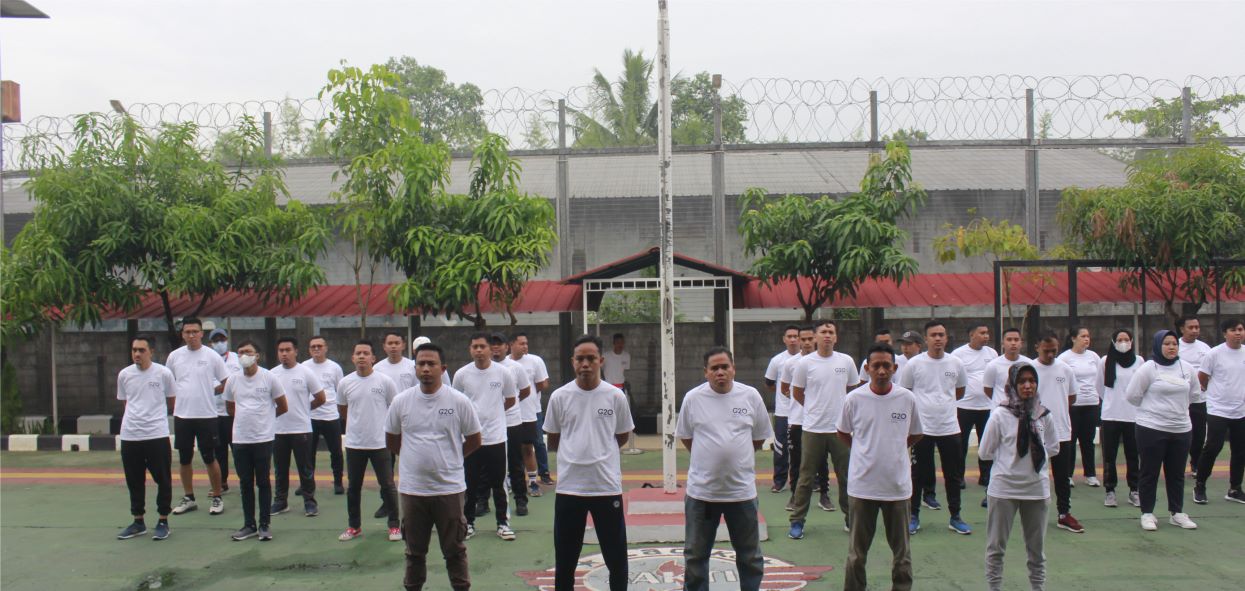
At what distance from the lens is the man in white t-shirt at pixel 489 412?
26.8 ft

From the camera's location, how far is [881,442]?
5.94 metres

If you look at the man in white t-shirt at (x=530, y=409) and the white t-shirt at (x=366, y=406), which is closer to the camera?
the white t-shirt at (x=366, y=406)

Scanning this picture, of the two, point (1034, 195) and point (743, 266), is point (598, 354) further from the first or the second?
point (1034, 195)

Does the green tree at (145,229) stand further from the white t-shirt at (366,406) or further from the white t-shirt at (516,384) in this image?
the white t-shirt at (366,406)

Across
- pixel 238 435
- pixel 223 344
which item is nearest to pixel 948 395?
pixel 238 435

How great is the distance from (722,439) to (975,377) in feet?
15.7

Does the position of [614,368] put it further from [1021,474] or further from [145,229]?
[1021,474]

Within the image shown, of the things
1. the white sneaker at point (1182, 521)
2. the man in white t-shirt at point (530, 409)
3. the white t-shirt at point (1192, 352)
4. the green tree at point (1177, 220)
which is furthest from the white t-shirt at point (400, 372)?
the green tree at point (1177, 220)

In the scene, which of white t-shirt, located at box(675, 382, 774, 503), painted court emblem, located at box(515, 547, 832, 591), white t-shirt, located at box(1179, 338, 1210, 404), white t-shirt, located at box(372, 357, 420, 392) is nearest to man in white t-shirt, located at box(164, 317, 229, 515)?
white t-shirt, located at box(372, 357, 420, 392)

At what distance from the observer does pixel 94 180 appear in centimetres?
1295

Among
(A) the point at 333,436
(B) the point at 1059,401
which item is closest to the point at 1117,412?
(B) the point at 1059,401

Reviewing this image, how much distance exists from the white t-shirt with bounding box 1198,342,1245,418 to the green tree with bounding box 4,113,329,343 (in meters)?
10.3

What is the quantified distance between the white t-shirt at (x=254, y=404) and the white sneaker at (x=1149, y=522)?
7.15 metres

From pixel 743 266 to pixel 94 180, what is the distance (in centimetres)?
941
